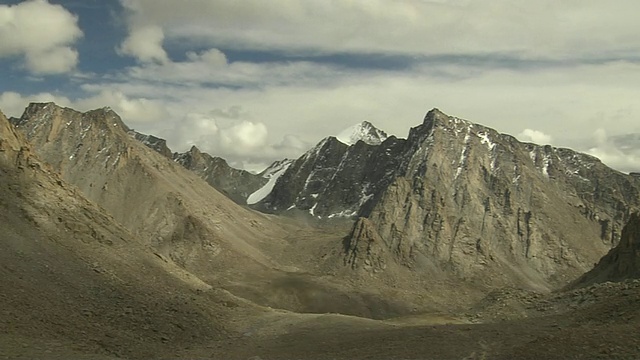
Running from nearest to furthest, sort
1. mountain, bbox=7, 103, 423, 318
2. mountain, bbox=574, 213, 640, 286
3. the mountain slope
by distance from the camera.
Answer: the mountain slope
mountain, bbox=574, 213, 640, 286
mountain, bbox=7, 103, 423, 318

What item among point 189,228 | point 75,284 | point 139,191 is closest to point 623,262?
point 75,284

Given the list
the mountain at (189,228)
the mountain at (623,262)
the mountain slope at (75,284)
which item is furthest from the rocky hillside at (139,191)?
the mountain at (623,262)

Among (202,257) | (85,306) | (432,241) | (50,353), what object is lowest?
(50,353)

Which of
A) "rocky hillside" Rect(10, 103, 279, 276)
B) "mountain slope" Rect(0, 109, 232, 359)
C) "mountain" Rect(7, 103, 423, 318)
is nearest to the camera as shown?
"mountain slope" Rect(0, 109, 232, 359)

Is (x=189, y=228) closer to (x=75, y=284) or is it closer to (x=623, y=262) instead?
(x=623, y=262)

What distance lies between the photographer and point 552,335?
117 ft

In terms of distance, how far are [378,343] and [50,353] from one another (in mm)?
19090

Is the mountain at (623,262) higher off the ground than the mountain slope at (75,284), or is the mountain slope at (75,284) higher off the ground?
the mountain at (623,262)

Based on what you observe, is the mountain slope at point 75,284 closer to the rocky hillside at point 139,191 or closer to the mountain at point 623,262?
the mountain at point 623,262

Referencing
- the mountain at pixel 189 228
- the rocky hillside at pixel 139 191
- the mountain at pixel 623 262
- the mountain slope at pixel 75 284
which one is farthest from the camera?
the rocky hillside at pixel 139 191

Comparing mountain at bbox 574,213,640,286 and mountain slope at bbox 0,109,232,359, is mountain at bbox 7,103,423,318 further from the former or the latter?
mountain slope at bbox 0,109,232,359

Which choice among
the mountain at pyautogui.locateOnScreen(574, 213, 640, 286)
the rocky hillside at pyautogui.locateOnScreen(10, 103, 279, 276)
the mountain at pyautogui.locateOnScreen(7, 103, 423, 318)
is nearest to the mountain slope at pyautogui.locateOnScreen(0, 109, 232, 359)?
the mountain at pyautogui.locateOnScreen(574, 213, 640, 286)

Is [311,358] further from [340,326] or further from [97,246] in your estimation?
[97,246]

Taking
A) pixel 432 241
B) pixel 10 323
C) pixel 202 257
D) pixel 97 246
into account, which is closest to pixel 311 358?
pixel 10 323
